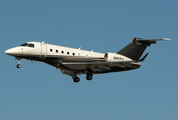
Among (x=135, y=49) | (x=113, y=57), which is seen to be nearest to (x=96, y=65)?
(x=113, y=57)

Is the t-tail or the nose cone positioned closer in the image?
the nose cone

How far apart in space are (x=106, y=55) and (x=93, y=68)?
1.74m

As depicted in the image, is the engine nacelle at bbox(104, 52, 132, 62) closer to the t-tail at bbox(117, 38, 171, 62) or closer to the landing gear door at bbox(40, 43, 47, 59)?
the t-tail at bbox(117, 38, 171, 62)

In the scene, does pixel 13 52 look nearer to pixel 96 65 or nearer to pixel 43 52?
pixel 43 52

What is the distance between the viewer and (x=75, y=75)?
1189 inches

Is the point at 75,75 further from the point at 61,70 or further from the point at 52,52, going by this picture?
the point at 52,52

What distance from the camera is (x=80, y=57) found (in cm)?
2852

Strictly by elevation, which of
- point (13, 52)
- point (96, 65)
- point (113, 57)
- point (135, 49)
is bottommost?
point (96, 65)

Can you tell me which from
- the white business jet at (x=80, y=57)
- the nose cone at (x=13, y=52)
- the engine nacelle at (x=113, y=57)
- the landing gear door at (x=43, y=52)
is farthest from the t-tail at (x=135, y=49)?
the nose cone at (x=13, y=52)

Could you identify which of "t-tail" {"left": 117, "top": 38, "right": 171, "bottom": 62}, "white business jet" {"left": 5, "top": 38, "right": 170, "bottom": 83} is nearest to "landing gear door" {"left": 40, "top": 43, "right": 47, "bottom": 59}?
"white business jet" {"left": 5, "top": 38, "right": 170, "bottom": 83}

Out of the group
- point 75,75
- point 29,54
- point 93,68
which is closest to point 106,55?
point 93,68

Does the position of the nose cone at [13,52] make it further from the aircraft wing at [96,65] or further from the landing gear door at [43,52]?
the aircraft wing at [96,65]

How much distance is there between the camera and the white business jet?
87.0 feet

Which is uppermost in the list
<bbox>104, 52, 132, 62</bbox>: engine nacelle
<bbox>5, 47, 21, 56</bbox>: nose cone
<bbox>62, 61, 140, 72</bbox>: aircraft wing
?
<bbox>5, 47, 21, 56</bbox>: nose cone
